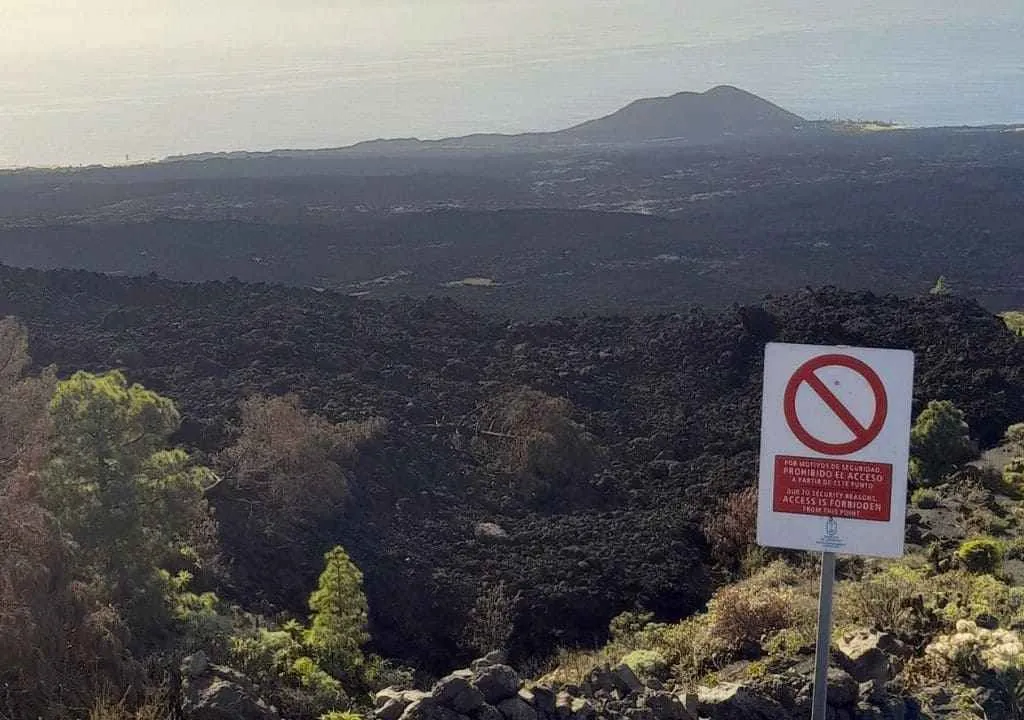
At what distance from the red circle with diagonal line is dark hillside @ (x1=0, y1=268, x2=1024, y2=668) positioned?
685 cm

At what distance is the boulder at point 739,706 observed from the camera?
4.65 m

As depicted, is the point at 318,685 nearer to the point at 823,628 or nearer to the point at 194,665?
the point at 194,665

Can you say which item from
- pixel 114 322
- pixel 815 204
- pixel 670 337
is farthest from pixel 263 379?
pixel 815 204

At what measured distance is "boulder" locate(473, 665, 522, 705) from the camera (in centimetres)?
479

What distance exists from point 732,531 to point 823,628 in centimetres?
826

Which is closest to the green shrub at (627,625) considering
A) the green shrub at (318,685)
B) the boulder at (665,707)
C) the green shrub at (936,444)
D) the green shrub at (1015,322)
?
the green shrub at (318,685)

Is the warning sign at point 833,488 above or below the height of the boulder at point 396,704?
above

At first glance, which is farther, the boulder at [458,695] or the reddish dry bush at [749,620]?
the reddish dry bush at [749,620]

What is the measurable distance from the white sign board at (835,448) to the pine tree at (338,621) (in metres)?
4.88

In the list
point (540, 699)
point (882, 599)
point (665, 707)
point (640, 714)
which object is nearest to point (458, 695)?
point (540, 699)

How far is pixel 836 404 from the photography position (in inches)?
104

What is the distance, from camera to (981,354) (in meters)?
16.2

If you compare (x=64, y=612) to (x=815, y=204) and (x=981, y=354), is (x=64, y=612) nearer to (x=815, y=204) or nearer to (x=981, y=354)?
(x=981, y=354)

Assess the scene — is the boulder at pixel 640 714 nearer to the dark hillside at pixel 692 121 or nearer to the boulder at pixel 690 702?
the boulder at pixel 690 702
